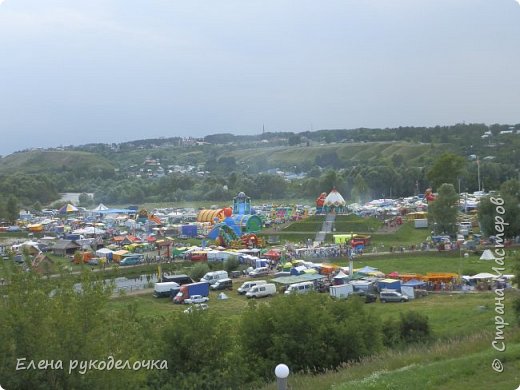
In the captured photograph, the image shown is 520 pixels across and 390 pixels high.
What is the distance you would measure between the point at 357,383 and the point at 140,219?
3492 cm

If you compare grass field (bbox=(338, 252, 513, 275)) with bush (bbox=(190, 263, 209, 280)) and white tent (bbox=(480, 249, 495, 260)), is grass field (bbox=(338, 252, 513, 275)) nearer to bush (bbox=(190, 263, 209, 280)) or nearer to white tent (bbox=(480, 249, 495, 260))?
white tent (bbox=(480, 249, 495, 260))

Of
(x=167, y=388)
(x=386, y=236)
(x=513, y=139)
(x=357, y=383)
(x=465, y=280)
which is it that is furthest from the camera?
(x=513, y=139)

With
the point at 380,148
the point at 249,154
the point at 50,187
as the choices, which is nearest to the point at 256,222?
the point at 50,187

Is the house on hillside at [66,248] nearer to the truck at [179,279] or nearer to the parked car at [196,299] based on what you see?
the truck at [179,279]

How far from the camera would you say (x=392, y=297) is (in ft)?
54.0

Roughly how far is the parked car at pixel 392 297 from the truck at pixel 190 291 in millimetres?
5625

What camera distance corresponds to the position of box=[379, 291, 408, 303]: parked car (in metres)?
16.5

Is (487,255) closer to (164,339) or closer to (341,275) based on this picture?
(341,275)

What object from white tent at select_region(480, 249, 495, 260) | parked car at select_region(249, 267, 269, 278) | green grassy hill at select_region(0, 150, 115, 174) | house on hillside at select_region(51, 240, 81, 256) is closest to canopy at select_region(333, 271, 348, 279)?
parked car at select_region(249, 267, 269, 278)

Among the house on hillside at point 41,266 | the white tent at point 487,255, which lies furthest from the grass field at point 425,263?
the house on hillside at point 41,266

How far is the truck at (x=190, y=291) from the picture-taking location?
18.2m

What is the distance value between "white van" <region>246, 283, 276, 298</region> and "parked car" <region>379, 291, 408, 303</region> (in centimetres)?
354

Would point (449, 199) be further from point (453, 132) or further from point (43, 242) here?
point (453, 132)

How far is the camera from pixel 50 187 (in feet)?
214
